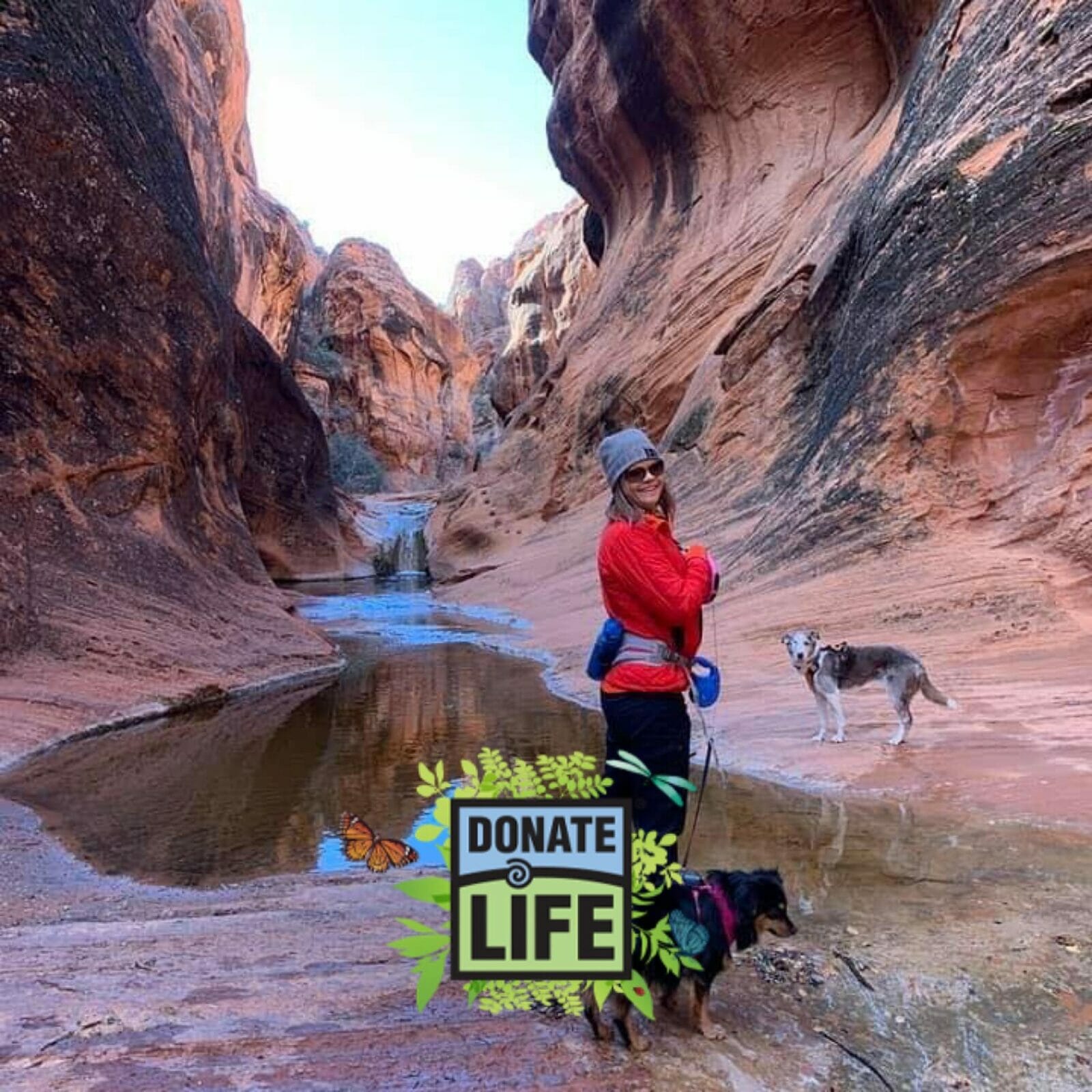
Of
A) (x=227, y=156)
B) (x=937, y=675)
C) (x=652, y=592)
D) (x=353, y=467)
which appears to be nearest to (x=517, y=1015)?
(x=652, y=592)

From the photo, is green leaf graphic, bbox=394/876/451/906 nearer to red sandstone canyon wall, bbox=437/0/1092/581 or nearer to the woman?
the woman

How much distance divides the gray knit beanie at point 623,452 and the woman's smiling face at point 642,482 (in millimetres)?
16

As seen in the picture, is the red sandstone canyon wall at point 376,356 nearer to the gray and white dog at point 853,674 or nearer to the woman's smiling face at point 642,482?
the gray and white dog at point 853,674

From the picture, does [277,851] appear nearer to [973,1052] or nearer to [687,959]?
[687,959]

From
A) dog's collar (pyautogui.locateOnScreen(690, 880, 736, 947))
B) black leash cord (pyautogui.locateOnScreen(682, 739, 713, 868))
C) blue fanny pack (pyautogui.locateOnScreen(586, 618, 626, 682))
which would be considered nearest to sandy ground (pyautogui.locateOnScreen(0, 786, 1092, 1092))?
dog's collar (pyautogui.locateOnScreen(690, 880, 736, 947))

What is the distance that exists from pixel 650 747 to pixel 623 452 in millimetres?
905

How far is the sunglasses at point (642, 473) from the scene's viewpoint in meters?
2.62

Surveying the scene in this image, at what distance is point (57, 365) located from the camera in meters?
11.9

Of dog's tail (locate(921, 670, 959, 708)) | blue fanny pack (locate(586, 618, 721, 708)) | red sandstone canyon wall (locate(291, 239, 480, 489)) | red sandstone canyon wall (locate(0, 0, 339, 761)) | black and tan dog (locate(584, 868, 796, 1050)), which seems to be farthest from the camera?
red sandstone canyon wall (locate(291, 239, 480, 489))

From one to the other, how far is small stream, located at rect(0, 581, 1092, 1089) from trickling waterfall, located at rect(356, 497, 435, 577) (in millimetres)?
26494

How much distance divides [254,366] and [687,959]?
26385 mm

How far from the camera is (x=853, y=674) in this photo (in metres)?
6.54

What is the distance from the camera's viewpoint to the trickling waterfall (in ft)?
126

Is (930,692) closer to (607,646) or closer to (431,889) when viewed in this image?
(607,646)
